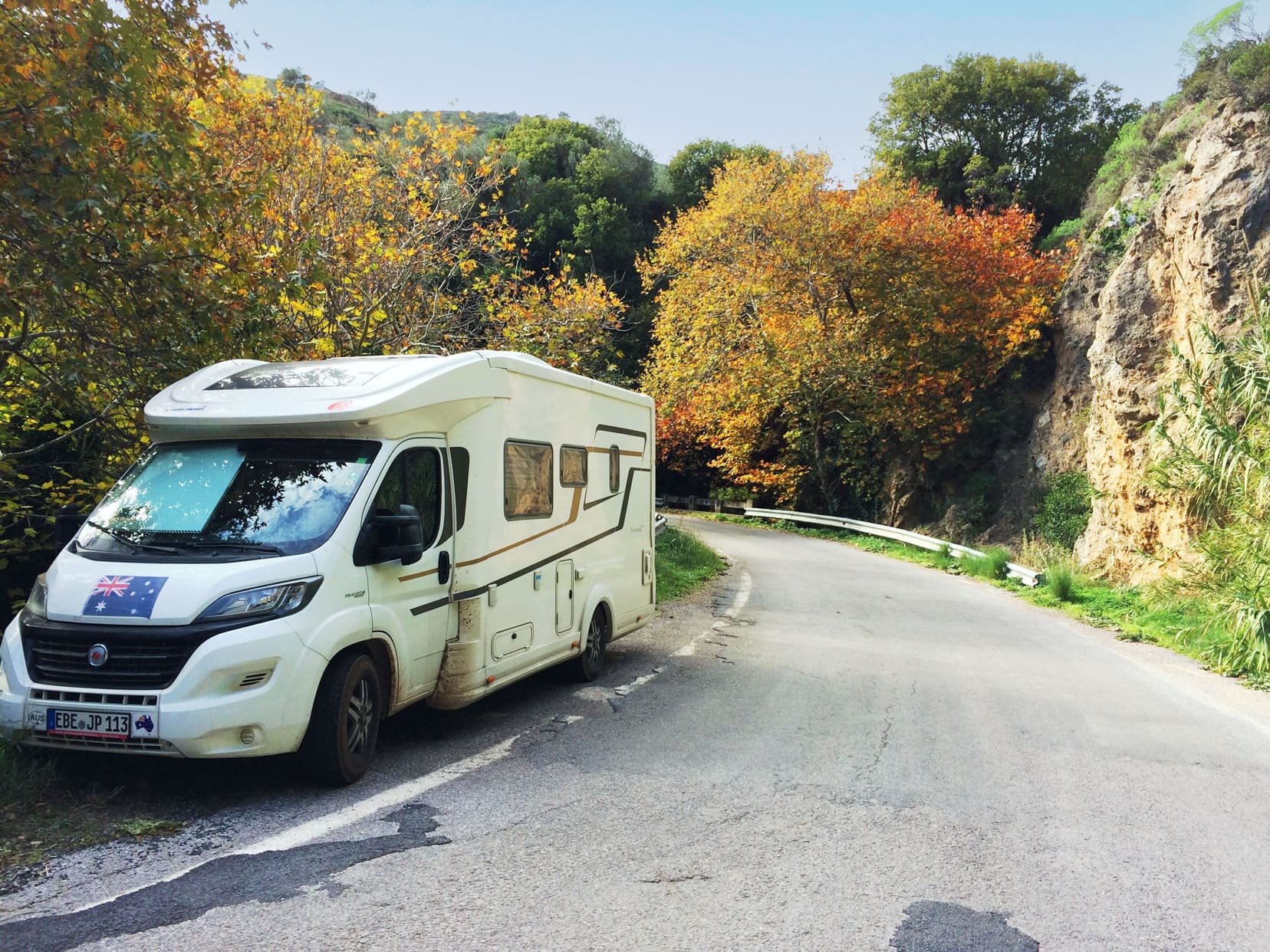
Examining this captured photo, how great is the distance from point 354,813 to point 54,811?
1.55 m

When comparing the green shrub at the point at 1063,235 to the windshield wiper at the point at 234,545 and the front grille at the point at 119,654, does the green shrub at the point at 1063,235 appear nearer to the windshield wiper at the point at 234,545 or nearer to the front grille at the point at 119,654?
the windshield wiper at the point at 234,545

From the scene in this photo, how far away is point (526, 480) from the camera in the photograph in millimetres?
7613

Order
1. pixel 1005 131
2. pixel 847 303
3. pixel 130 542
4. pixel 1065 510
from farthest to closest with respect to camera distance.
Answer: pixel 1005 131 → pixel 847 303 → pixel 1065 510 → pixel 130 542

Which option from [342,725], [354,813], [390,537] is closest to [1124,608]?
[390,537]

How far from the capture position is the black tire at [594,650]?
351 inches

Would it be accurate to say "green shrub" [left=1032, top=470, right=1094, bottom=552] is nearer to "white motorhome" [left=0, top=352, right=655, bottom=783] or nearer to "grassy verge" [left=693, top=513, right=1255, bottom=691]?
"grassy verge" [left=693, top=513, right=1255, bottom=691]

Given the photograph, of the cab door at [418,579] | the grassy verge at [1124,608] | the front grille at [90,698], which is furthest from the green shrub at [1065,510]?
the front grille at [90,698]

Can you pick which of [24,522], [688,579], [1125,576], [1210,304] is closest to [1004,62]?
[1210,304]

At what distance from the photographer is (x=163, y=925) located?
12.6 feet

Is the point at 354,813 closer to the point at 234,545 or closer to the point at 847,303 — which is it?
the point at 234,545

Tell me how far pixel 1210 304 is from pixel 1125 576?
5.23 m

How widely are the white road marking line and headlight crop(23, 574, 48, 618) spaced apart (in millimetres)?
1849

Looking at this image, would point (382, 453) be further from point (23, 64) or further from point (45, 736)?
point (23, 64)

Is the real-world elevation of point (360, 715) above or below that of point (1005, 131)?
below
